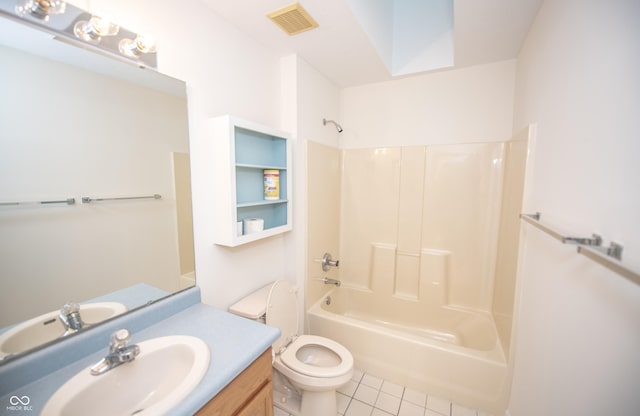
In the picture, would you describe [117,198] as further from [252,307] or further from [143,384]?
[252,307]

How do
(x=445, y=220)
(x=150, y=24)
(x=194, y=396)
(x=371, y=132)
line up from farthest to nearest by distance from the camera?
1. (x=371, y=132)
2. (x=445, y=220)
3. (x=150, y=24)
4. (x=194, y=396)

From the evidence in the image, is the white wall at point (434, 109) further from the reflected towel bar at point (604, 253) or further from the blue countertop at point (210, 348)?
the blue countertop at point (210, 348)

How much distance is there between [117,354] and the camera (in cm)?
86

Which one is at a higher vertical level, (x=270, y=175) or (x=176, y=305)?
(x=270, y=175)

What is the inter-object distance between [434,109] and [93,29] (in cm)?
228

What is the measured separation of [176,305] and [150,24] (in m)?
1.29

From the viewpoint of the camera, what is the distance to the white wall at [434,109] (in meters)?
2.02

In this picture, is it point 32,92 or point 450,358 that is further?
point 450,358

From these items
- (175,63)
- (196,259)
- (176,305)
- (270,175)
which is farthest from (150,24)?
(176,305)

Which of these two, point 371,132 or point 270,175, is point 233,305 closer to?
point 270,175

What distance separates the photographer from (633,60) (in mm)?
649

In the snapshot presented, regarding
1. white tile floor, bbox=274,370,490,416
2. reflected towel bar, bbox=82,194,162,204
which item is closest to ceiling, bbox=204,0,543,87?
reflected towel bar, bbox=82,194,162,204

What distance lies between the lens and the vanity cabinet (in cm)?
85

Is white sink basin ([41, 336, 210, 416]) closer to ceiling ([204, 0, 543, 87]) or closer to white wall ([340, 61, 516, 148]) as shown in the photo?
ceiling ([204, 0, 543, 87])
